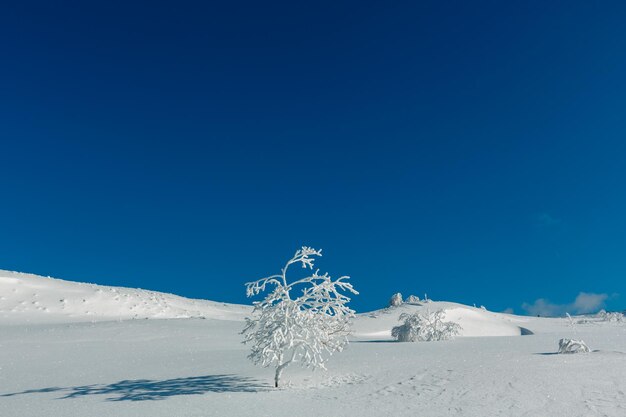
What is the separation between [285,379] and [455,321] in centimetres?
2881

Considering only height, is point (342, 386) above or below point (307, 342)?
below

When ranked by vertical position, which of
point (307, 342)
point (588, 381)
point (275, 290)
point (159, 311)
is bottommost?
point (588, 381)

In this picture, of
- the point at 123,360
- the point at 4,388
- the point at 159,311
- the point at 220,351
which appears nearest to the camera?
the point at 4,388

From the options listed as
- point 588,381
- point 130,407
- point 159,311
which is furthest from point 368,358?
point 159,311

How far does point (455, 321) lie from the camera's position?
4031cm

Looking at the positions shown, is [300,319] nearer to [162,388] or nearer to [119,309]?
[162,388]

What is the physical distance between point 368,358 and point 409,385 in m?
5.35

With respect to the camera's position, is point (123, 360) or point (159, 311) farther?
point (159, 311)

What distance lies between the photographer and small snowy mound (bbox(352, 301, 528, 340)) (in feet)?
→ 121

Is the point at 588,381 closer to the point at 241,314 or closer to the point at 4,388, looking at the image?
the point at 4,388

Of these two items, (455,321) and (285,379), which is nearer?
(285,379)

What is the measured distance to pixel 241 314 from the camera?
46156 mm

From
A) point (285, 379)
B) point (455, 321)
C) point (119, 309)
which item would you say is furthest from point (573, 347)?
point (119, 309)

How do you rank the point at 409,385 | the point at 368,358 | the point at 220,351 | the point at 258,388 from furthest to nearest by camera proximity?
the point at 220,351 < the point at 368,358 < the point at 258,388 < the point at 409,385
